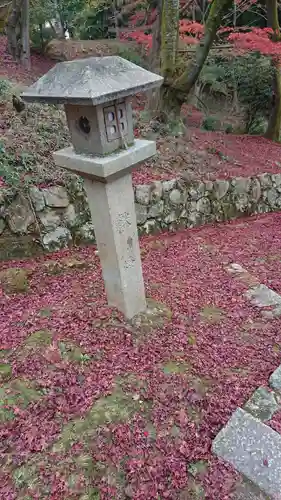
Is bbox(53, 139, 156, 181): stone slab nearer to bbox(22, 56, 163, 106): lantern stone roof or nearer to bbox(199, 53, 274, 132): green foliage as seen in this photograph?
bbox(22, 56, 163, 106): lantern stone roof

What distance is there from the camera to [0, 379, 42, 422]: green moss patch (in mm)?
2623

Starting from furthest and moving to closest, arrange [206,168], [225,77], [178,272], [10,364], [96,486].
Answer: [225,77] → [206,168] → [178,272] → [10,364] → [96,486]

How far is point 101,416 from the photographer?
2.62m

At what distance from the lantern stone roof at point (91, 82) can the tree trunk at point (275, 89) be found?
751 cm

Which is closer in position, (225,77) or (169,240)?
(169,240)

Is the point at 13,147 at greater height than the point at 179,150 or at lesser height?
greater

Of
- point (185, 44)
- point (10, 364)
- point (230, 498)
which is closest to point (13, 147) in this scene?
point (10, 364)

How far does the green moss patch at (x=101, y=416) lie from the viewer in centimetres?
248

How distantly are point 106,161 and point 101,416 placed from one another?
1888mm

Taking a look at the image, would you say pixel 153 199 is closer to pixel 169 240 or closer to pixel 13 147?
pixel 169 240

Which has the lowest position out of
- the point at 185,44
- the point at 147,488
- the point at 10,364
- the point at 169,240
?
the point at 169,240

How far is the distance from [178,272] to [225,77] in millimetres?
9458

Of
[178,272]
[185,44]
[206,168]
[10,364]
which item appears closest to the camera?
[10,364]

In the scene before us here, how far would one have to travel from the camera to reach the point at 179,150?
690 centimetres
